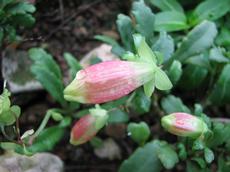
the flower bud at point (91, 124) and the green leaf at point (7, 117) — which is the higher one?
the green leaf at point (7, 117)

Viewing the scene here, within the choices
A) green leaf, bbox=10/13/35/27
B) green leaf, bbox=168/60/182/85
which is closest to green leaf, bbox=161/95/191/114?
green leaf, bbox=168/60/182/85

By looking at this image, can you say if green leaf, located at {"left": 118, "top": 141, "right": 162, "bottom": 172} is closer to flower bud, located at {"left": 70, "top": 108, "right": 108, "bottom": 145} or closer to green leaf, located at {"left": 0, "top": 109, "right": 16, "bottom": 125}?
flower bud, located at {"left": 70, "top": 108, "right": 108, "bottom": 145}

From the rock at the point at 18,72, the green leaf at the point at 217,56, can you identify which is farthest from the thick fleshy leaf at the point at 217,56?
the rock at the point at 18,72

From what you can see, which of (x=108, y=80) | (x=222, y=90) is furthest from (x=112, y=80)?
(x=222, y=90)

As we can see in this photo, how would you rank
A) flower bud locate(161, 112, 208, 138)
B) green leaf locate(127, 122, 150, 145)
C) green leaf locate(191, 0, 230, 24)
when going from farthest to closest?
green leaf locate(191, 0, 230, 24) < green leaf locate(127, 122, 150, 145) < flower bud locate(161, 112, 208, 138)

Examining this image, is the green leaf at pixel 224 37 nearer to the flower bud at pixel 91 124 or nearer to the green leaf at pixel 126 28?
the green leaf at pixel 126 28
